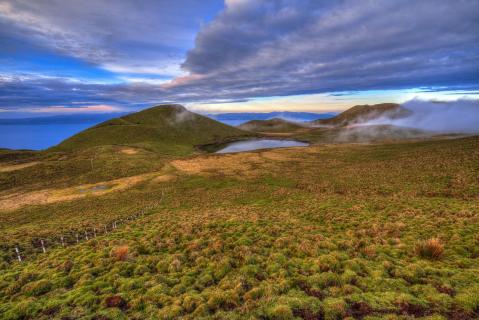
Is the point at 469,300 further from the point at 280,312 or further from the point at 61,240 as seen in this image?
the point at 61,240

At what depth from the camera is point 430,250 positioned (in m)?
13.6

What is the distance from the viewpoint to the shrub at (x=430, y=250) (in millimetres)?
13430

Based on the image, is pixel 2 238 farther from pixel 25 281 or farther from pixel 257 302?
pixel 257 302

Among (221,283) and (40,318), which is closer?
(40,318)

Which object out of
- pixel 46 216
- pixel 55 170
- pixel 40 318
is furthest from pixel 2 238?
pixel 55 170

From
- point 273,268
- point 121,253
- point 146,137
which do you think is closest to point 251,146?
point 146,137

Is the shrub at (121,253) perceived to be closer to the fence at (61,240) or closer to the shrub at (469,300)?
the fence at (61,240)

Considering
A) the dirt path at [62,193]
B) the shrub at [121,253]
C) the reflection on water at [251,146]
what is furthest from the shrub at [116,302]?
the reflection on water at [251,146]

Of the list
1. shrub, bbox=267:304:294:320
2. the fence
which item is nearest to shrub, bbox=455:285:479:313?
shrub, bbox=267:304:294:320

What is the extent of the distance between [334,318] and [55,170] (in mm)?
92925

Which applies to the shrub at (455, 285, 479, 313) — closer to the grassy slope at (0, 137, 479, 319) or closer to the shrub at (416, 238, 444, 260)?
the grassy slope at (0, 137, 479, 319)

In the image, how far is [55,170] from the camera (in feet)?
251

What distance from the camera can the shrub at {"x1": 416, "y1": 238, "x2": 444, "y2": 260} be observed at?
1343 cm

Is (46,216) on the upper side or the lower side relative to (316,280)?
lower
